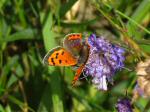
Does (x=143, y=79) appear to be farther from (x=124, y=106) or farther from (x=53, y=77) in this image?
(x=53, y=77)

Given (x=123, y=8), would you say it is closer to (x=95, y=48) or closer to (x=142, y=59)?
(x=95, y=48)

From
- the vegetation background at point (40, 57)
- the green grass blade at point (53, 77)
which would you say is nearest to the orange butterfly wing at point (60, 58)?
the green grass blade at point (53, 77)

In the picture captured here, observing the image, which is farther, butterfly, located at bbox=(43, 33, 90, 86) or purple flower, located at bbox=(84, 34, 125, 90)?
purple flower, located at bbox=(84, 34, 125, 90)

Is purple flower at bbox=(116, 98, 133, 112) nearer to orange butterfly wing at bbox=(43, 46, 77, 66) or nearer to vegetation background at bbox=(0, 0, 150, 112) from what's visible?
orange butterfly wing at bbox=(43, 46, 77, 66)

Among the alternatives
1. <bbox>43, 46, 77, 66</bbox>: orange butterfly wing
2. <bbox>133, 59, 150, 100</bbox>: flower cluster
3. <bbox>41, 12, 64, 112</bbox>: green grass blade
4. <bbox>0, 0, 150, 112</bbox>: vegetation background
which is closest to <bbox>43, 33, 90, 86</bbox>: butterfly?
<bbox>43, 46, 77, 66</bbox>: orange butterfly wing

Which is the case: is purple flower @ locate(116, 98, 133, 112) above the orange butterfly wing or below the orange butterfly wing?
below

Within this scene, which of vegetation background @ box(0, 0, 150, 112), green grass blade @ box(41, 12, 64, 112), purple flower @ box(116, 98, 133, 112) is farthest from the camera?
vegetation background @ box(0, 0, 150, 112)

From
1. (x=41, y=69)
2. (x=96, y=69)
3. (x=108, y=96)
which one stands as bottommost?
(x=108, y=96)

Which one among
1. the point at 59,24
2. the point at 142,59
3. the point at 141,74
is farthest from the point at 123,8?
the point at 141,74
